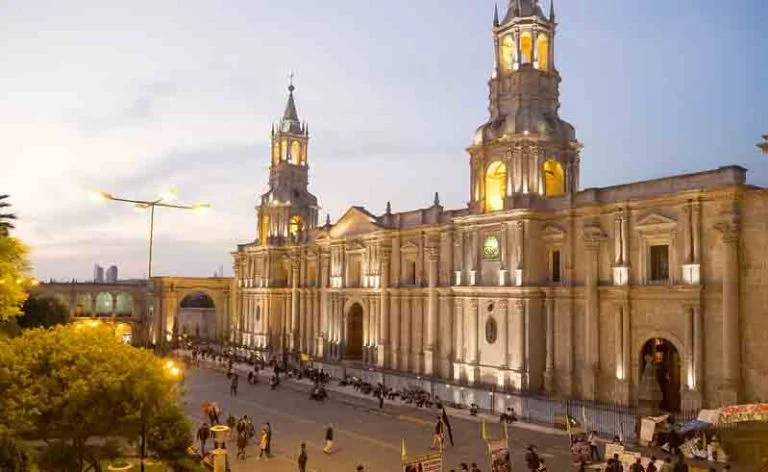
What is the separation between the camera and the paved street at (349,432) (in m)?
24.2

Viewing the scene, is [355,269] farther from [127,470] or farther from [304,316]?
[127,470]

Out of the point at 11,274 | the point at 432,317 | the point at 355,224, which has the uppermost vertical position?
the point at 355,224

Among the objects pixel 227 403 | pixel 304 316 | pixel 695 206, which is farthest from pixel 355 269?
pixel 695 206

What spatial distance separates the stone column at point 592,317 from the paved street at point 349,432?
4.83m

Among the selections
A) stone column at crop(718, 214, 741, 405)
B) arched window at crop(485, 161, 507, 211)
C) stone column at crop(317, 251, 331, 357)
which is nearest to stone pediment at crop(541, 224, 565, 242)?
arched window at crop(485, 161, 507, 211)

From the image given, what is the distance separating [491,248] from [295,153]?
30587 mm

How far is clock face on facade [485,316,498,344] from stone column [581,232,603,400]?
550 centimetres

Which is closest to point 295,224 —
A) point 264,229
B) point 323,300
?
point 264,229

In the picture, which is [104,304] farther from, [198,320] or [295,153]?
[295,153]

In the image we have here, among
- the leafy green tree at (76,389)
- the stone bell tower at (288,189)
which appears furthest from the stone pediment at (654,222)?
the stone bell tower at (288,189)

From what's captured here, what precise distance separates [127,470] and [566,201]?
24.5 m

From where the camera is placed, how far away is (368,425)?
3105 centimetres

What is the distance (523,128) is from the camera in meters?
Answer: 35.9

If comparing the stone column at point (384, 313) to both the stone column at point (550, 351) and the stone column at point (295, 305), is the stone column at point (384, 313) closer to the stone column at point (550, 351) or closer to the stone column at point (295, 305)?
the stone column at point (295, 305)
